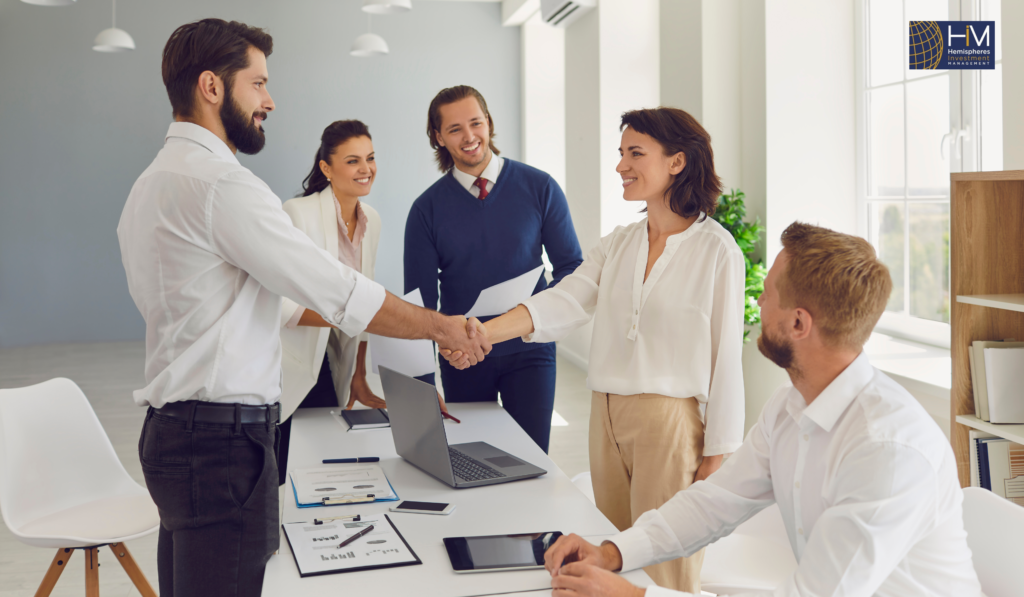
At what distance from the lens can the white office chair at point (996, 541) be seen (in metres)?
1.42

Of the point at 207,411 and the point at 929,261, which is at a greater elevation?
the point at 929,261

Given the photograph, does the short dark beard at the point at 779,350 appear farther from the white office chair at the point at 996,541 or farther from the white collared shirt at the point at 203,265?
the white collared shirt at the point at 203,265

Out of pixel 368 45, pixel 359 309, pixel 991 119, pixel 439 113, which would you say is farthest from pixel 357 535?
pixel 368 45

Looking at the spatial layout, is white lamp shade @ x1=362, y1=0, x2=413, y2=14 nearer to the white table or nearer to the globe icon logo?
the globe icon logo

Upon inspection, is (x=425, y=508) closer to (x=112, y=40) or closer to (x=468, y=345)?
(x=468, y=345)

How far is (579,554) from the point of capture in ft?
4.64

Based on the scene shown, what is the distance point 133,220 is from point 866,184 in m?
3.73

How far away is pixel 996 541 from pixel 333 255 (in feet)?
7.26

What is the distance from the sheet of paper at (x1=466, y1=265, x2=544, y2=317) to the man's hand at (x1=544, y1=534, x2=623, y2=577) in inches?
48.1

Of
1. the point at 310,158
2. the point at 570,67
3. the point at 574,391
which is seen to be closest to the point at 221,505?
the point at 574,391

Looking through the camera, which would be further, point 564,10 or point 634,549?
point 564,10

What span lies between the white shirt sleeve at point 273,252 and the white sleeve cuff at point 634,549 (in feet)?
2.70

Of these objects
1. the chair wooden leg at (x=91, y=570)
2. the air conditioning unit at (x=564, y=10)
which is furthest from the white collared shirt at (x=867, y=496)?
the air conditioning unit at (x=564, y=10)

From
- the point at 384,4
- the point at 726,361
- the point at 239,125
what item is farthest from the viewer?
the point at 384,4
